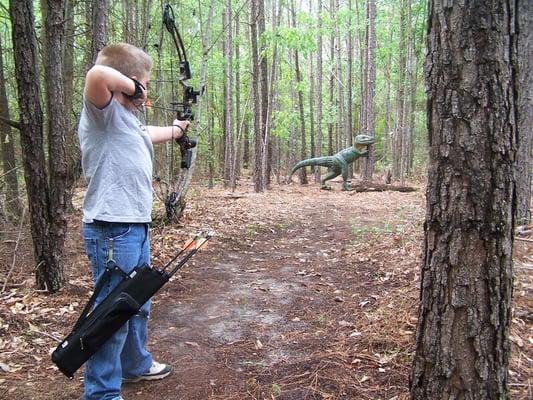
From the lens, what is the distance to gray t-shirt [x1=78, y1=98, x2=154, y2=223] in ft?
7.98

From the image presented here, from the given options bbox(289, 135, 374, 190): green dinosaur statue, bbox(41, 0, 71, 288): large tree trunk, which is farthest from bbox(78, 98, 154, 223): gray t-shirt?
bbox(289, 135, 374, 190): green dinosaur statue

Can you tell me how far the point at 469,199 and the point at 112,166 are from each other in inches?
71.6

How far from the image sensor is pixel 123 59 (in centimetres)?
244

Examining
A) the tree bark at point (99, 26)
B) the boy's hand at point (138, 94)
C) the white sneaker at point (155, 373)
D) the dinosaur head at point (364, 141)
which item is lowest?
the white sneaker at point (155, 373)

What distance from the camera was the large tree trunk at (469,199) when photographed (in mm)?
1862

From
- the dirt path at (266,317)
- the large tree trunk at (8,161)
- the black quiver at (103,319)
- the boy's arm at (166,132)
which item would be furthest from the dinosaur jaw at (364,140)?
the black quiver at (103,319)

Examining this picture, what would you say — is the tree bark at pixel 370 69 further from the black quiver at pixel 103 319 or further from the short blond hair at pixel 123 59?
the black quiver at pixel 103 319

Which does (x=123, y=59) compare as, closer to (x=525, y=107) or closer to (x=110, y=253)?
(x=110, y=253)

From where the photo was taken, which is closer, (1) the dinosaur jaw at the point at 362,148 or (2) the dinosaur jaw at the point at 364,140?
(2) the dinosaur jaw at the point at 364,140

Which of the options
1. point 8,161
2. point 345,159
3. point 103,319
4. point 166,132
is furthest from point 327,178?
point 103,319

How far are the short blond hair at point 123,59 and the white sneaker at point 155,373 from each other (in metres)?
1.91

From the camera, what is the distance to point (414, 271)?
4.75 metres

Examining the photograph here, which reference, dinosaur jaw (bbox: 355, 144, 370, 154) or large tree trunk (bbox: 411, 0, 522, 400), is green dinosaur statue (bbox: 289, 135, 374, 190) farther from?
large tree trunk (bbox: 411, 0, 522, 400)

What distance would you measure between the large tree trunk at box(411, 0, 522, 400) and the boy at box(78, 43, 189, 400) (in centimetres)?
155
